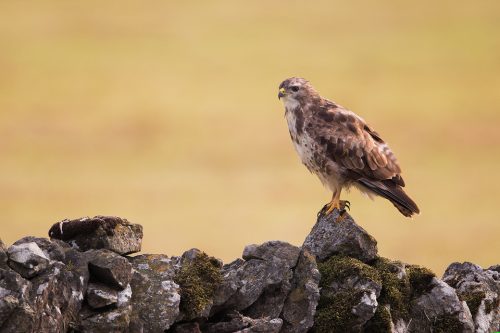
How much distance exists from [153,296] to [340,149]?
6990 millimetres

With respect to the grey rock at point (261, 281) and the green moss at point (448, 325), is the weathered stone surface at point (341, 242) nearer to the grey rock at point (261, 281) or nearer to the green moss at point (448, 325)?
the grey rock at point (261, 281)

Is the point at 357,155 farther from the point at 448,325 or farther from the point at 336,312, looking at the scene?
the point at 336,312

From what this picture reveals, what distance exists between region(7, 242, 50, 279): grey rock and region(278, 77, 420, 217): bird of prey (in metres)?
8.06

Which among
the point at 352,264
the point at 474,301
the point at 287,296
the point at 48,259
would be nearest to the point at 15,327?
the point at 48,259

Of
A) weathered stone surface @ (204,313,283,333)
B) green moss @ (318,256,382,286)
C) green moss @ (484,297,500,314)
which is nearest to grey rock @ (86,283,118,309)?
weathered stone surface @ (204,313,283,333)

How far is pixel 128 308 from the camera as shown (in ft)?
42.2

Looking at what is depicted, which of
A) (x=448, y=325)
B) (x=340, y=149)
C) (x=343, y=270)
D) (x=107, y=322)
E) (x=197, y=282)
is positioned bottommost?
(x=107, y=322)

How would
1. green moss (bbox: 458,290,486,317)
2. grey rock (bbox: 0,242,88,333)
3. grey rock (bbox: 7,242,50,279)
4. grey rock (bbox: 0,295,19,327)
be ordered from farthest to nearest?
green moss (bbox: 458,290,486,317)
grey rock (bbox: 7,242,50,279)
grey rock (bbox: 0,242,88,333)
grey rock (bbox: 0,295,19,327)

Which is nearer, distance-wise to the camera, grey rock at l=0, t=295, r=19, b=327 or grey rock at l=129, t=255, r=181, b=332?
grey rock at l=0, t=295, r=19, b=327

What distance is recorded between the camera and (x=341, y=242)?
1664cm

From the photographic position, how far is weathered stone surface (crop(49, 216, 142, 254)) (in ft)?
44.6

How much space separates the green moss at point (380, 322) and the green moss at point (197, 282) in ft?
9.22

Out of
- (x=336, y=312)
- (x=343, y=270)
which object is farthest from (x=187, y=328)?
(x=343, y=270)

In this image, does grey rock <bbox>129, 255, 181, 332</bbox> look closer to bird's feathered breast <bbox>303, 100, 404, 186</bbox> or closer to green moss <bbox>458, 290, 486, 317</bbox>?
green moss <bbox>458, 290, 486, 317</bbox>
